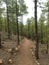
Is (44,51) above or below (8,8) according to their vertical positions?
below

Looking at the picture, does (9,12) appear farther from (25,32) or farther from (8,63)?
(25,32)

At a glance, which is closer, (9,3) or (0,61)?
(0,61)

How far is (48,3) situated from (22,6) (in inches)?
363

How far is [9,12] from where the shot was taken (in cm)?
4084

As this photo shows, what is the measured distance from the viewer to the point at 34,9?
977 inches

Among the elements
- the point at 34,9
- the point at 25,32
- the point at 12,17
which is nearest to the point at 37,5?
the point at 34,9

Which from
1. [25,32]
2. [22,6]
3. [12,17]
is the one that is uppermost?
[22,6]

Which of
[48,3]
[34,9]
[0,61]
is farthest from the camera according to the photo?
[48,3]

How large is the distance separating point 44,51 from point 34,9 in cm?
1185

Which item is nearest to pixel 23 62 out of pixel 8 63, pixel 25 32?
pixel 8 63

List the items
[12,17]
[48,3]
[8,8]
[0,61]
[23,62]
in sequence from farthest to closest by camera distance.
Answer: [12,17] < [8,8] < [48,3] < [23,62] < [0,61]

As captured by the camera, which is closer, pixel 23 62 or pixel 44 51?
pixel 23 62

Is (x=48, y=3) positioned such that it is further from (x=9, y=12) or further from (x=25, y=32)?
(x=25, y=32)

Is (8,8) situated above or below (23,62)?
above
